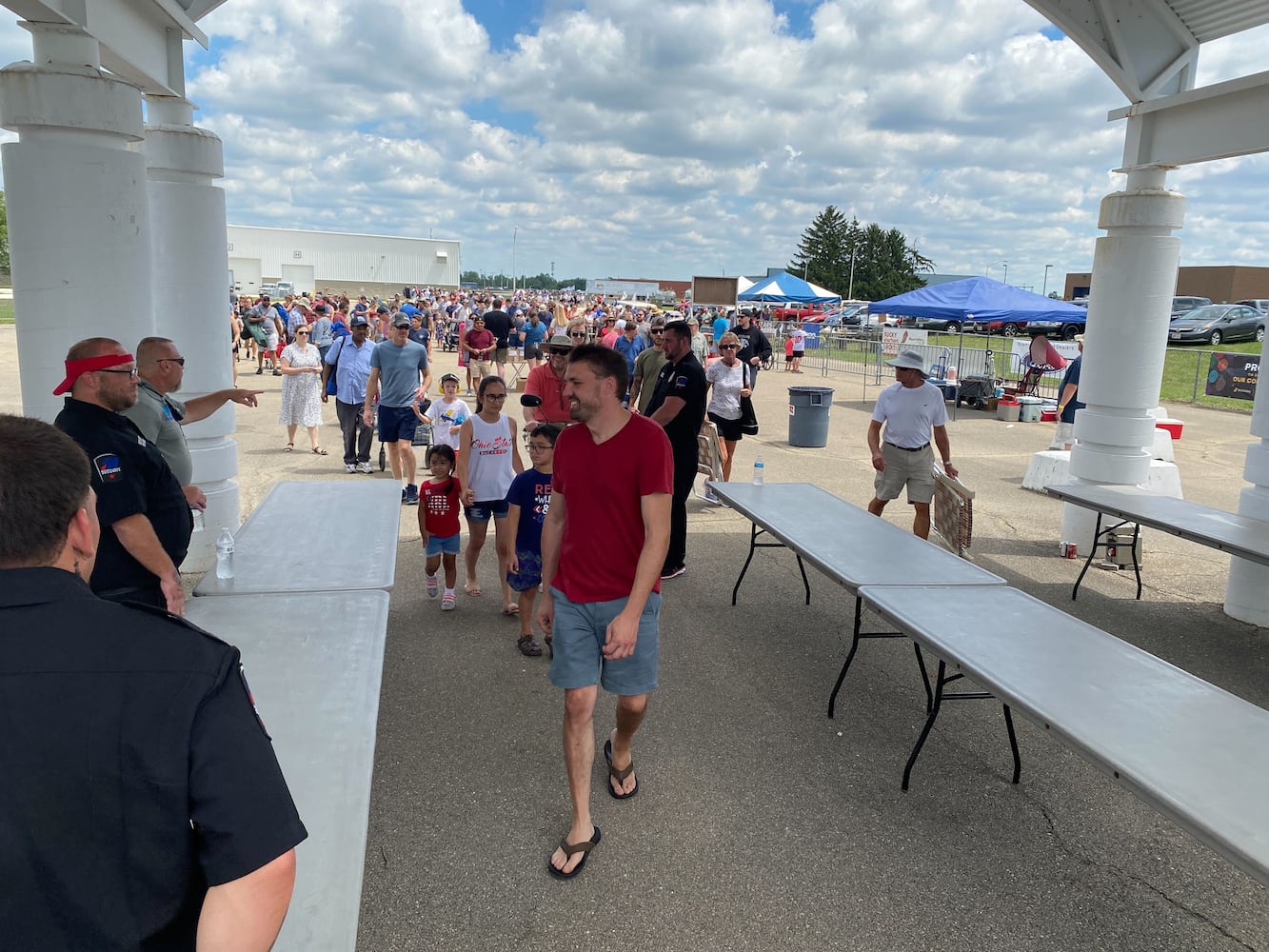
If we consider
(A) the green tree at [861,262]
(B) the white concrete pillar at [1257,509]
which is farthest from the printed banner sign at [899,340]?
(A) the green tree at [861,262]

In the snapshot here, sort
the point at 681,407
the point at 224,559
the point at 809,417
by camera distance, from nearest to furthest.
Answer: the point at 224,559 < the point at 681,407 < the point at 809,417

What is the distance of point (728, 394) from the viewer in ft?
31.6

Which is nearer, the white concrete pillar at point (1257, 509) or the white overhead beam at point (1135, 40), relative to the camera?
the white concrete pillar at point (1257, 509)

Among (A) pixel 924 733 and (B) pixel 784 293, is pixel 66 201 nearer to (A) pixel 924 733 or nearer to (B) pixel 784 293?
(A) pixel 924 733

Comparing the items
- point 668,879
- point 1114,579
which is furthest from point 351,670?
point 1114,579

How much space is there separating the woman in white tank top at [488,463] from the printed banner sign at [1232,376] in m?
19.8

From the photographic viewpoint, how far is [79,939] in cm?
118

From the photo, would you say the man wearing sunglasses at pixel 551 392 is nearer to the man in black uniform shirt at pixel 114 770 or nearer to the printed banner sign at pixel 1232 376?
the man in black uniform shirt at pixel 114 770

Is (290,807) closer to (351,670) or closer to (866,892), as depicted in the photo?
(351,670)

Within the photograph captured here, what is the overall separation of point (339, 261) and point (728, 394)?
258 ft

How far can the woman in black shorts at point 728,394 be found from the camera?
962 cm

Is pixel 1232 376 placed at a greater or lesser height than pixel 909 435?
greater

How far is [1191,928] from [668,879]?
185cm

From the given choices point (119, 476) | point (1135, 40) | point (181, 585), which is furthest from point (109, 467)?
point (1135, 40)
